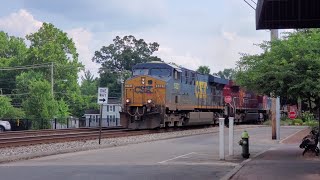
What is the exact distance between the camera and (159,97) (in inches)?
1259

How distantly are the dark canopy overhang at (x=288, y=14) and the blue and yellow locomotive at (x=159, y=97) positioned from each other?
18989mm

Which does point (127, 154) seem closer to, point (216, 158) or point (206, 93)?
point (216, 158)

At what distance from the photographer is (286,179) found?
1227 centimetres

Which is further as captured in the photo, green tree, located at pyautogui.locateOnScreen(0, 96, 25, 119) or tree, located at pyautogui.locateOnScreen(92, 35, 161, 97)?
tree, located at pyautogui.locateOnScreen(92, 35, 161, 97)

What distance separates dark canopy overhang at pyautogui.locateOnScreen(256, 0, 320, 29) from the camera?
38.1ft

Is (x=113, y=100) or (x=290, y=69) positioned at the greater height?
(x=113, y=100)

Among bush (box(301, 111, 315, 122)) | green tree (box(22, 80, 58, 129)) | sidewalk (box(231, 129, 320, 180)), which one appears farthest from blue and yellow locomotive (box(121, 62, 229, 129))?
green tree (box(22, 80, 58, 129))

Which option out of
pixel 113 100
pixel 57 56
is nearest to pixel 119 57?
pixel 113 100

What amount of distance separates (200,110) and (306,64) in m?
22.2

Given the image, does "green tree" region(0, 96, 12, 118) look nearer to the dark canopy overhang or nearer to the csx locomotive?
the csx locomotive

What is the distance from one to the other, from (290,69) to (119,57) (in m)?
91.0

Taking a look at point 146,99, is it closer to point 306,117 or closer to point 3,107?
point 306,117

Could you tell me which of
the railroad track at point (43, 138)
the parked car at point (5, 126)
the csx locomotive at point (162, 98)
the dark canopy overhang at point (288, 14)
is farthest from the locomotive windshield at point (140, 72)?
the dark canopy overhang at point (288, 14)

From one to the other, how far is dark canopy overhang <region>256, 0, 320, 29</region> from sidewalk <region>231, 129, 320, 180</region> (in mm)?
3810
